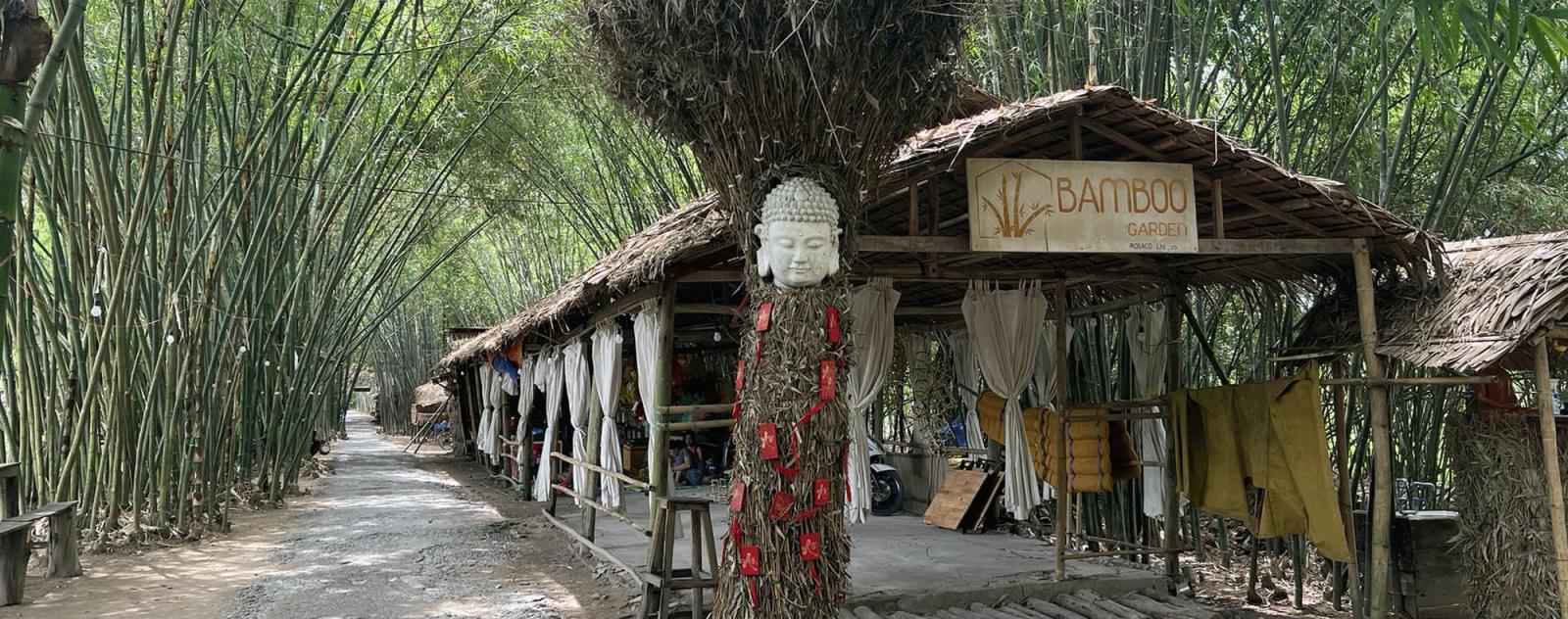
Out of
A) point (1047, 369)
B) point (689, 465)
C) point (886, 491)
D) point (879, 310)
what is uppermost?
point (879, 310)

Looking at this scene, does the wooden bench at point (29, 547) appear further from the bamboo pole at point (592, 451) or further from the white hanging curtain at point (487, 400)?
the white hanging curtain at point (487, 400)

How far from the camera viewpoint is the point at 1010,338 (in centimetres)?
589

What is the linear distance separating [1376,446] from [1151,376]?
1383mm

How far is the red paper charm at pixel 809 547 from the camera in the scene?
3.79 m

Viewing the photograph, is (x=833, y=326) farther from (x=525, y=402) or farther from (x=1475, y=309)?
(x=525, y=402)

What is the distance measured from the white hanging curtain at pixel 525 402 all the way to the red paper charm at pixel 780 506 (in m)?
6.83

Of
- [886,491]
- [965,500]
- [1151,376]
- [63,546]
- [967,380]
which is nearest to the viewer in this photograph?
[1151,376]

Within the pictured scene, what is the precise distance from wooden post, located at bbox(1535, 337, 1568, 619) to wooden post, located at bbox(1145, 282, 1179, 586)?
5.67 ft

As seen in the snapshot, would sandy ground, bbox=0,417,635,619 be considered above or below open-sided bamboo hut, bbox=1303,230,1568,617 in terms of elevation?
below

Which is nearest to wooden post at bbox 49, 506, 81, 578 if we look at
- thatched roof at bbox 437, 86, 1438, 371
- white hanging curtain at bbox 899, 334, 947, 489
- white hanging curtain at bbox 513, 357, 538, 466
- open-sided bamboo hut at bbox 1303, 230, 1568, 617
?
thatched roof at bbox 437, 86, 1438, 371

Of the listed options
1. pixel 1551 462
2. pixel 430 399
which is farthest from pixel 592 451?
pixel 430 399

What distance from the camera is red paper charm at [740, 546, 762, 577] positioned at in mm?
3795

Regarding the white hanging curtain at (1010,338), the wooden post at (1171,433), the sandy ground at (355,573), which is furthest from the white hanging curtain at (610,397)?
the wooden post at (1171,433)

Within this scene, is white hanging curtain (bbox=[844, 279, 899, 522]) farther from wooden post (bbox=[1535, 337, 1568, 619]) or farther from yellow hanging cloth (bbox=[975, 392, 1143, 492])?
wooden post (bbox=[1535, 337, 1568, 619])
